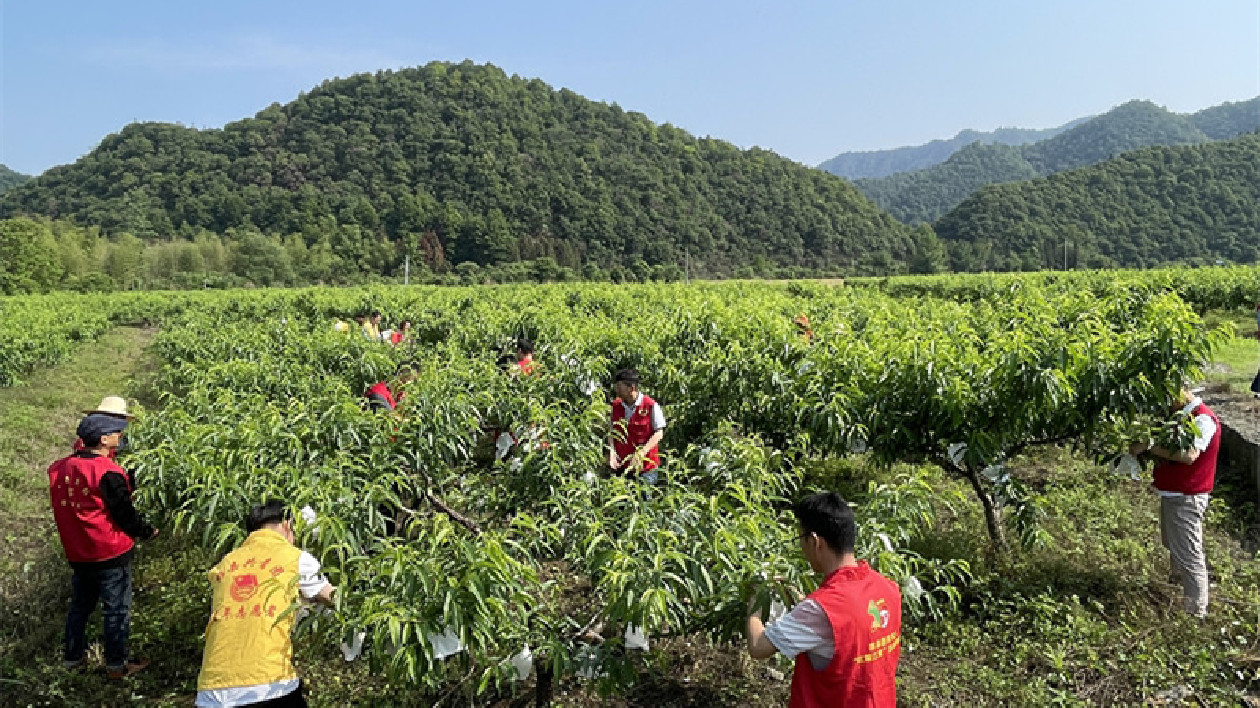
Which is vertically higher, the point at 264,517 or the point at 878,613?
the point at 264,517

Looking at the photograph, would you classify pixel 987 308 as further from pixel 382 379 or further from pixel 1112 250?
pixel 1112 250

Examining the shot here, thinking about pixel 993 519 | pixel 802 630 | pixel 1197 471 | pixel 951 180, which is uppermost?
pixel 951 180

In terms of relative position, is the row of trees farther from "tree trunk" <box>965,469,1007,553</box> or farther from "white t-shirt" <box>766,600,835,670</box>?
"white t-shirt" <box>766,600,835,670</box>

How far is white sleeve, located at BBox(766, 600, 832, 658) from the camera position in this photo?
2.44 m

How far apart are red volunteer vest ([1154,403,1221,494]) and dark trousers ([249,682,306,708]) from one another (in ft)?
18.0

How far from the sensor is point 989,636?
4.64 metres

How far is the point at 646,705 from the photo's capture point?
13.1 feet

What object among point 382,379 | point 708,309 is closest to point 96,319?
point 382,379

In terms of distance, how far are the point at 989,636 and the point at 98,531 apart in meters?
5.84

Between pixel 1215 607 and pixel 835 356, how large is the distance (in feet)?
10.3

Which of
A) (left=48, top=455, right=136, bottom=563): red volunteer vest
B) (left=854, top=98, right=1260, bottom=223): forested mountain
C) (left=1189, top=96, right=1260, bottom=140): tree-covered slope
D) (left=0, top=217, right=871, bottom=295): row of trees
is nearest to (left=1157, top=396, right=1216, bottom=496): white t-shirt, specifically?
(left=48, top=455, right=136, bottom=563): red volunteer vest

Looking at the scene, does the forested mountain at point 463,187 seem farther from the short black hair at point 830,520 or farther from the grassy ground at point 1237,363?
the short black hair at point 830,520

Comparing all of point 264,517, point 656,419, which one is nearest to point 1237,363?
point 656,419

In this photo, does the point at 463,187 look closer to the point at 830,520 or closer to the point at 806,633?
the point at 830,520
